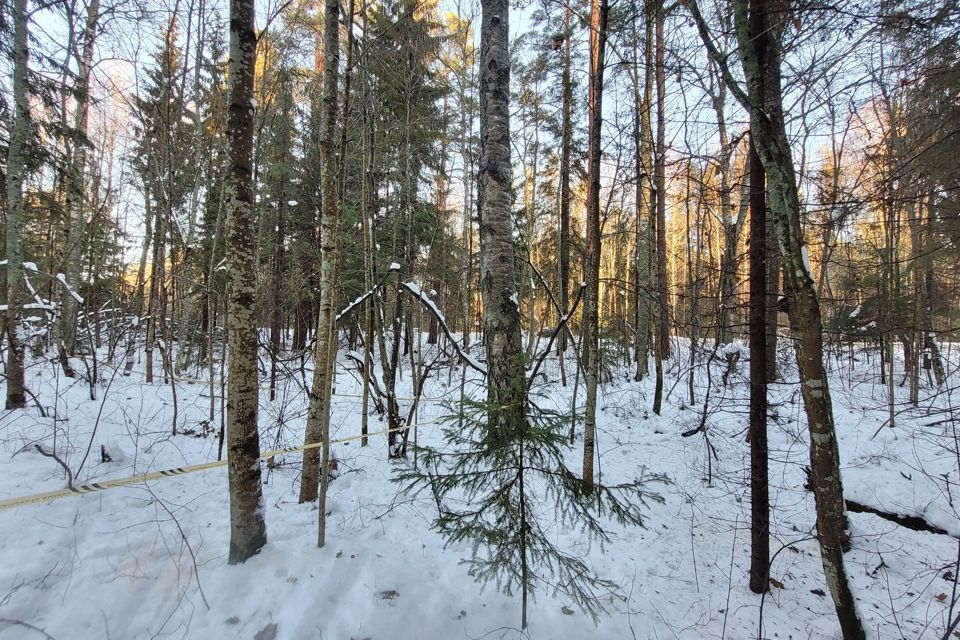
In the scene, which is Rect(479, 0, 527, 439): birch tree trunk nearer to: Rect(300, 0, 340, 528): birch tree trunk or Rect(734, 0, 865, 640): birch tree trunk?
Rect(300, 0, 340, 528): birch tree trunk

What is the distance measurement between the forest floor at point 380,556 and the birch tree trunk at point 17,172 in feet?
2.11

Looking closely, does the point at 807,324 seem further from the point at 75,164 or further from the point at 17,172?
the point at 75,164

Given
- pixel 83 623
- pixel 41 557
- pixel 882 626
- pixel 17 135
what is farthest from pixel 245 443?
pixel 17 135

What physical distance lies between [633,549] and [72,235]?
1281 cm

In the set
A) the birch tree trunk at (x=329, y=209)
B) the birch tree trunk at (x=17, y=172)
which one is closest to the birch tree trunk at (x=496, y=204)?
the birch tree trunk at (x=329, y=209)

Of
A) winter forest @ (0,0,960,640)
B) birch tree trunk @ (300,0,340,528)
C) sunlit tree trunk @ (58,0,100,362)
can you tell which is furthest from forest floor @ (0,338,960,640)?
sunlit tree trunk @ (58,0,100,362)

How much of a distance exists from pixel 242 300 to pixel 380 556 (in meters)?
2.33

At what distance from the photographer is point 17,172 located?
206 inches

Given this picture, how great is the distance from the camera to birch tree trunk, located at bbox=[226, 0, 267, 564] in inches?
102

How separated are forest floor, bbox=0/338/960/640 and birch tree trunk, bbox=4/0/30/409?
64 centimetres

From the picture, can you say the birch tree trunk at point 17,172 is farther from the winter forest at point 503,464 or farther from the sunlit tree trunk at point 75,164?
the sunlit tree trunk at point 75,164

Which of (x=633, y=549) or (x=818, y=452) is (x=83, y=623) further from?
(x=818, y=452)

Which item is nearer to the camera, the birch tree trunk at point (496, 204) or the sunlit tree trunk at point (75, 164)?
the birch tree trunk at point (496, 204)

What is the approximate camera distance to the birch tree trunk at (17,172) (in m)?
4.98
